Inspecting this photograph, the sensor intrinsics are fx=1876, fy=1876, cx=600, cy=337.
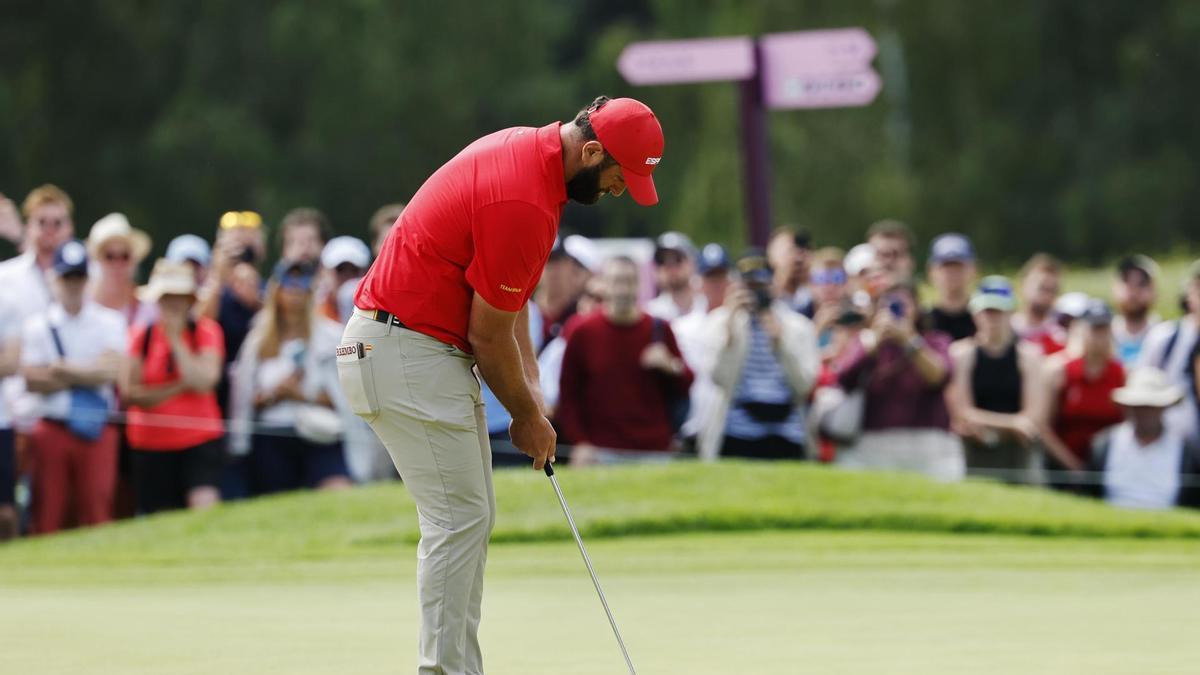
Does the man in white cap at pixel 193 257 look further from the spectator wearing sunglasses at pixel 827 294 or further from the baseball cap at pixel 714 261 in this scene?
the spectator wearing sunglasses at pixel 827 294

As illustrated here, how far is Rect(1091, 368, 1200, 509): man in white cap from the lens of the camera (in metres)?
10.7

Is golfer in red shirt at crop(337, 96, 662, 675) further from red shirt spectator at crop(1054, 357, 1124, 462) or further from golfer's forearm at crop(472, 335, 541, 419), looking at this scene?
red shirt spectator at crop(1054, 357, 1124, 462)

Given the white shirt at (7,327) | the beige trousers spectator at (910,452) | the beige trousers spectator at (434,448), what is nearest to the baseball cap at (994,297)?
the beige trousers spectator at (910,452)

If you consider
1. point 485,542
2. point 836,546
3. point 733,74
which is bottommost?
point 836,546

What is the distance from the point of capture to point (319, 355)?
10.8 meters

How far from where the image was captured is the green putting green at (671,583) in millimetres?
5914

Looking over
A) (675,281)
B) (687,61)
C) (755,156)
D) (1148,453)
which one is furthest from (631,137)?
(675,281)

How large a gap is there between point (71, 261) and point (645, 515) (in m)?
3.43

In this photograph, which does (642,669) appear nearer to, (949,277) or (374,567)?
(374,567)

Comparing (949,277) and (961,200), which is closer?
(949,277)

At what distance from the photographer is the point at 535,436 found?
5.38 meters

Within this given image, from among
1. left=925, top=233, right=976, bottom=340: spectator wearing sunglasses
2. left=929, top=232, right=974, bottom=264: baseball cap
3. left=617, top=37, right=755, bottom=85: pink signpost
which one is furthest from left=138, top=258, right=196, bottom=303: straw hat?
left=929, top=232, right=974, bottom=264: baseball cap

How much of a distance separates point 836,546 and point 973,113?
28385 millimetres

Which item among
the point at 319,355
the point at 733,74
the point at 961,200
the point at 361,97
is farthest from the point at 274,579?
the point at 961,200
